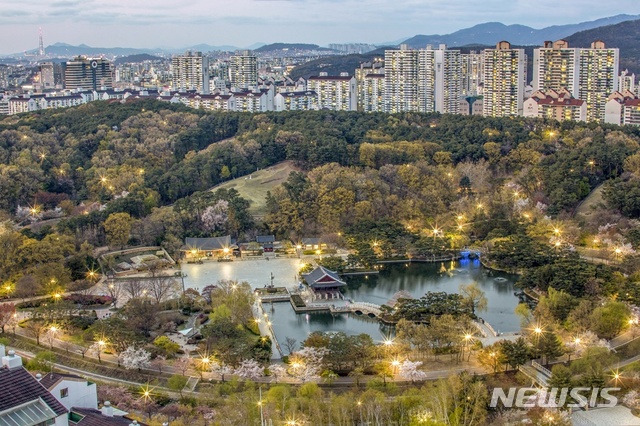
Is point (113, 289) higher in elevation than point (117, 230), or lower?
lower

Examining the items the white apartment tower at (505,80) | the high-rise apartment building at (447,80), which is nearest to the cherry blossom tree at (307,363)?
the white apartment tower at (505,80)

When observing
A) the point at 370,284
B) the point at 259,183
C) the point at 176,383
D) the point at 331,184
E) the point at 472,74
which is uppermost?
the point at 472,74

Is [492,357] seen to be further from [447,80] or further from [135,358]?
[447,80]

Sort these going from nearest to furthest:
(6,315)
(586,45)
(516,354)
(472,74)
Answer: (516,354)
(6,315)
(472,74)
(586,45)

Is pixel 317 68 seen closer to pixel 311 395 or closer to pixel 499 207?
pixel 499 207

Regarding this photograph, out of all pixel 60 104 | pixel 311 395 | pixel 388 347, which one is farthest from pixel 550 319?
pixel 60 104

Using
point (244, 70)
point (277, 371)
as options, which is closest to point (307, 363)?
point (277, 371)

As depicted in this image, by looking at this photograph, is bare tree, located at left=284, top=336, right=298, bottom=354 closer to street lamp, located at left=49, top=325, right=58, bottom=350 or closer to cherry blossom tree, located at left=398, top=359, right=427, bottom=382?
cherry blossom tree, located at left=398, top=359, right=427, bottom=382
